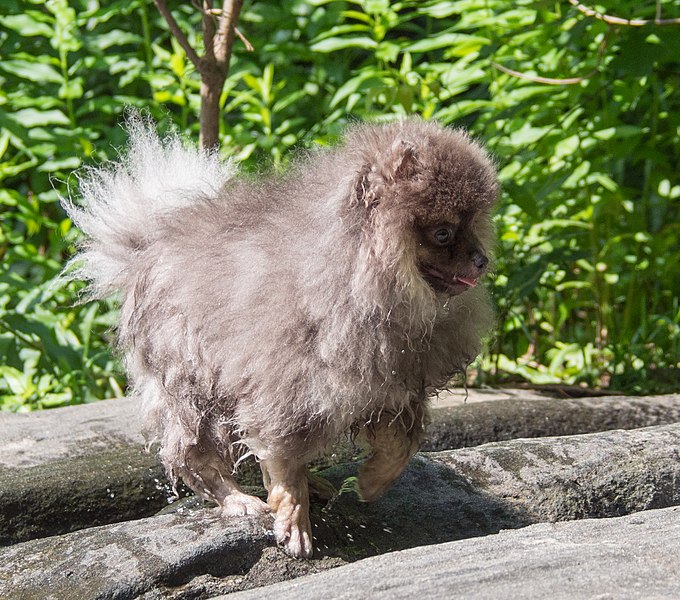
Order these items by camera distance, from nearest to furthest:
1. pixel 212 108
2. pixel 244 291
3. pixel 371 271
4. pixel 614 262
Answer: pixel 371 271
pixel 244 291
pixel 212 108
pixel 614 262

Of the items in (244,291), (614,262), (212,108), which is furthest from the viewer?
(614,262)

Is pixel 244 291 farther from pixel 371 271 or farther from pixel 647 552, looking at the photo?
pixel 647 552

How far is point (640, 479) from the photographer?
3307mm

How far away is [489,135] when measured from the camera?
5059 millimetres

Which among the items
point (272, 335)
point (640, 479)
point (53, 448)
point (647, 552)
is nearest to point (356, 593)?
point (647, 552)

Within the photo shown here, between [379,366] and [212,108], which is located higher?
[212,108]

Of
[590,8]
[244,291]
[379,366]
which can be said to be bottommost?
[379,366]

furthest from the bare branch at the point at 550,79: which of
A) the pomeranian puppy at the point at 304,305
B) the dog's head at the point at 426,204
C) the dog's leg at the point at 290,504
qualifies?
the dog's leg at the point at 290,504

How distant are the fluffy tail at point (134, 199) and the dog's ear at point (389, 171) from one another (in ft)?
2.43

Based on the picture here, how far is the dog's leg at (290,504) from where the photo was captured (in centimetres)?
286

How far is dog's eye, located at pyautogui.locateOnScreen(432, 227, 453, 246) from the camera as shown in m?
2.74

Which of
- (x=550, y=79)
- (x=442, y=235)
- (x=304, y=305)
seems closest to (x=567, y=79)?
(x=550, y=79)

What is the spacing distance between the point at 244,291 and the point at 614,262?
3.35 meters

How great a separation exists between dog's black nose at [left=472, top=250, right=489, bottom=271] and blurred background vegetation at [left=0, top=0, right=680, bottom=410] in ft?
6.61
